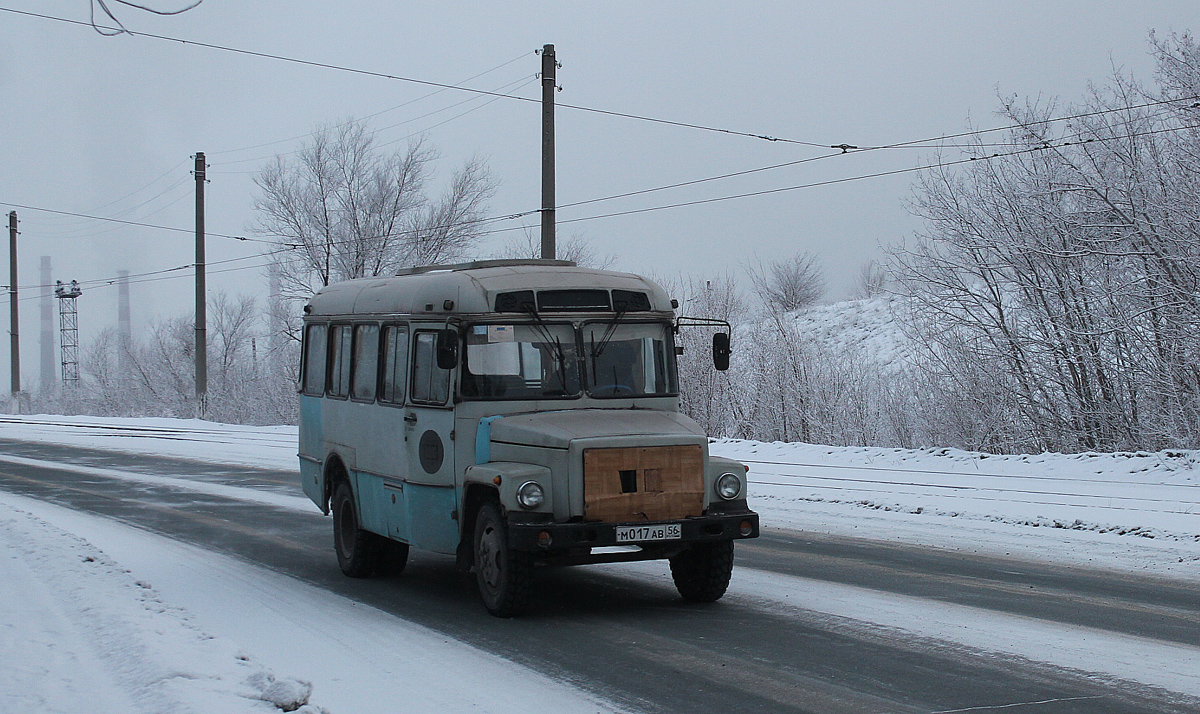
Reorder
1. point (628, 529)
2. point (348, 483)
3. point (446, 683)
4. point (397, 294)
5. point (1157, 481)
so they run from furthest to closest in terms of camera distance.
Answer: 1. point (1157, 481)
2. point (348, 483)
3. point (397, 294)
4. point (628, 529)
5. point (446, 683)

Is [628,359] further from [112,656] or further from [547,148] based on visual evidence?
[547,148]

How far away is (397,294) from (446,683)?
4702mm

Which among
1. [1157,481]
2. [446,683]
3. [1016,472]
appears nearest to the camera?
[446,683]

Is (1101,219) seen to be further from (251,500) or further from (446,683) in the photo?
(446,683)

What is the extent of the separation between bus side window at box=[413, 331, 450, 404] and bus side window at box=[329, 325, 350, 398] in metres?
1.77

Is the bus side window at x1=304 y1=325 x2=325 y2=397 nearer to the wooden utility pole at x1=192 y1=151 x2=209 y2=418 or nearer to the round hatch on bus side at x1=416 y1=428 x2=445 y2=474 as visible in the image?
the round hatch on bus side at x1=416 y1=428 x2=445 y2=474

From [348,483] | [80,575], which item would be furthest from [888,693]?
[80,575]

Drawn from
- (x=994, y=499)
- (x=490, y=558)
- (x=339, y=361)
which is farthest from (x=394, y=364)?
(x=994, y=499)

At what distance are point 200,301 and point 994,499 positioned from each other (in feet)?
106

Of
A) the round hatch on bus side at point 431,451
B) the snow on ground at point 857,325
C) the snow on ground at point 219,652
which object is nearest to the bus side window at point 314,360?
the snow on ground at point 219,652

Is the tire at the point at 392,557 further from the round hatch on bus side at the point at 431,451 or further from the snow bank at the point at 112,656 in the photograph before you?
the snow bank at the point at 112,656

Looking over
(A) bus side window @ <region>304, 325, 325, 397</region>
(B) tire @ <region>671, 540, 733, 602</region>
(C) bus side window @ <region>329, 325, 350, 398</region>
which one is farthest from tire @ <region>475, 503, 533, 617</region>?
(A) bus side window @ <region>304, 325, 325, 397</region>

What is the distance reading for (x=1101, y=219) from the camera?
20625 mm

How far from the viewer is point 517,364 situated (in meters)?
9.72
